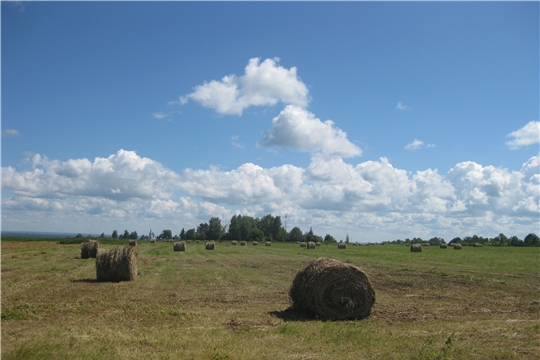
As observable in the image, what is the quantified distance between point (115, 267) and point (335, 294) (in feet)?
37.9

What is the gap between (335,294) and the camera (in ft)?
38.5

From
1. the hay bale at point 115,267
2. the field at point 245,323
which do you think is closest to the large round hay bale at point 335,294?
the field at point 245,323

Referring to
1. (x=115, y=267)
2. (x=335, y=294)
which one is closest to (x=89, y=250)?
(x=115, y=267)

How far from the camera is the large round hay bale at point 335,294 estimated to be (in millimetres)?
11633

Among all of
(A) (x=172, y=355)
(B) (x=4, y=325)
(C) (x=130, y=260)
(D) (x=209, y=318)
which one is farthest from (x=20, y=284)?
(A) (x=172, y=355)

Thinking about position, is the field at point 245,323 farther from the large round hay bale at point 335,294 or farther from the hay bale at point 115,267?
the hay bale at point 115,267

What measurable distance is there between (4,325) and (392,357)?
8569 millimetres

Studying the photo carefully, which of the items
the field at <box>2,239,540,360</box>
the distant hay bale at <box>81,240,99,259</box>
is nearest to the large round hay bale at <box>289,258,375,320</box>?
the field at <box>2,239,540,360</box>

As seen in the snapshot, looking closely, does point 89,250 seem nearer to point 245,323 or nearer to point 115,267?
point 115,267

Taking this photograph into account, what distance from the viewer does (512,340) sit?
8.84 meters

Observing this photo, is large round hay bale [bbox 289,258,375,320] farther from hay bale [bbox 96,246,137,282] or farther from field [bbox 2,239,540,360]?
hay bale [bbox 96,246,137,282]

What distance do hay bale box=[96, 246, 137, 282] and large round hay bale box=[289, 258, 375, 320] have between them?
10101mm

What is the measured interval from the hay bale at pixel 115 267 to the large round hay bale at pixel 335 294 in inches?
398

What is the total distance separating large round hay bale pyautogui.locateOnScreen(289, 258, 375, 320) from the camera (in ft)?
38.2
